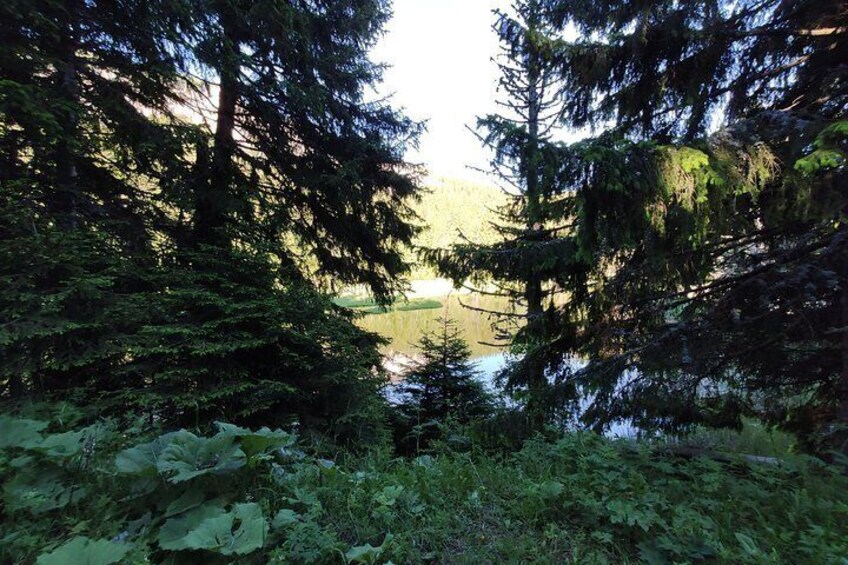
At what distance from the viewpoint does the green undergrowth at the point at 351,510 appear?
1790 millimetres

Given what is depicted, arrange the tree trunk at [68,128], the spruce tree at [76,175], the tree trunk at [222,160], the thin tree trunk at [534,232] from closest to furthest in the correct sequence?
the thin tree trunk at [534,232] < the spruce tree at [76,175] < the tree trunk at [68,128] < the tree trunk at [222,160]

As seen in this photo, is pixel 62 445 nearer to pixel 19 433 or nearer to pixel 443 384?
pixel 19 433

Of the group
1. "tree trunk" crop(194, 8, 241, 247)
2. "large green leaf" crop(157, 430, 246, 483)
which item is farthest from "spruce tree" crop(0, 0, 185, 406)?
"large green leaf" crop(157, 430, 246, 483)

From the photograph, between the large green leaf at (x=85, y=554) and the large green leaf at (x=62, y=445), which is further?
the large green leaf at (x=62, y=445)

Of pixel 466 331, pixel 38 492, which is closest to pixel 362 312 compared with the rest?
pixel 38 492

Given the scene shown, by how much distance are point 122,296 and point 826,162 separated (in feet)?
20.0

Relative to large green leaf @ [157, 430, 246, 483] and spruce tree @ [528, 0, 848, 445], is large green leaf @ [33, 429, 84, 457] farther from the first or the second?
spruce tree @ [528, 0, 848, 445]

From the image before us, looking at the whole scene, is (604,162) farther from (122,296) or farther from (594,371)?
(122,296)

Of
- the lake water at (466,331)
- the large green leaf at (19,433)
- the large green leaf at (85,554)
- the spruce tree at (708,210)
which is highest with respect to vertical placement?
the spruce tree at (708,210)

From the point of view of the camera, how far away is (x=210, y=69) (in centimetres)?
521

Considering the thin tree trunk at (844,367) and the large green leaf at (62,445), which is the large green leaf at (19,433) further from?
the thin tree trunk at (844,367)

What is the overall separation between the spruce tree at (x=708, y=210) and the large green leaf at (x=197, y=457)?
2.95 m

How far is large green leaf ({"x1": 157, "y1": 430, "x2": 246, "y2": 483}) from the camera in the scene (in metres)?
1.90

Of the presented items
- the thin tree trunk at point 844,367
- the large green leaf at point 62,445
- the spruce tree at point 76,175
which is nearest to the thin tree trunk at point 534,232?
the thin tree trunk at point 844,367
